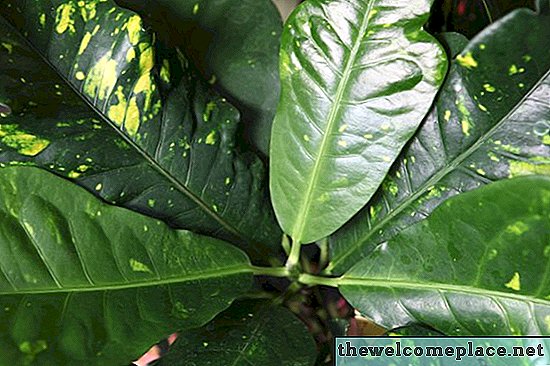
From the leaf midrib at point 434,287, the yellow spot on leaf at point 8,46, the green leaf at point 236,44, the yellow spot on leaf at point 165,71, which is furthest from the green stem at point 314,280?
the yellow spot on leaf at point 8,46

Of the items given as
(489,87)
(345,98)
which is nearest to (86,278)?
(345,98)

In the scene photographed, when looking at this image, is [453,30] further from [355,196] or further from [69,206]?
[69,206]

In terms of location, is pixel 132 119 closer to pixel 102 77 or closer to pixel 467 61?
pixel 102 77

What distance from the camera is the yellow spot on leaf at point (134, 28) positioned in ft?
2.18

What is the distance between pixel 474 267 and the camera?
61 cm

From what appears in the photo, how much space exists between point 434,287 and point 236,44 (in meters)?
0.32

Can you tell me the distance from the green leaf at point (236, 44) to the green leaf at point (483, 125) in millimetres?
163

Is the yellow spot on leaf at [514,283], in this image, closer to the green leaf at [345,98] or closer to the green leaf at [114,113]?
the green leaf at [345,98]

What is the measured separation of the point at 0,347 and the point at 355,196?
0.32 metres

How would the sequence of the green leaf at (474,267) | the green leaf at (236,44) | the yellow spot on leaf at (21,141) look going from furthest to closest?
the green leaf at (236,44), the yellow spot on leaf at (21,141), the green leaf at (474,267)

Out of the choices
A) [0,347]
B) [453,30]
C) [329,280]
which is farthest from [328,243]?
[0,347]

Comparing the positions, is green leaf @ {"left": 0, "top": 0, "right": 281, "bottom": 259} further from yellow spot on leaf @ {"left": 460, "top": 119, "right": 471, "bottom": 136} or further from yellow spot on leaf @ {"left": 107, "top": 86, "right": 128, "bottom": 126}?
yellow spot on leaf @ {"left": 460, "top": 119, "right": 471, "bottom": 136}

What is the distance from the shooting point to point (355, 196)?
71 centimetres

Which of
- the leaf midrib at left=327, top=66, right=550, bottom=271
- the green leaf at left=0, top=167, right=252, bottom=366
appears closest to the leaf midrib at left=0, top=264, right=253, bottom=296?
the green leaf at left=0, top=167, right=252, bottom=366
